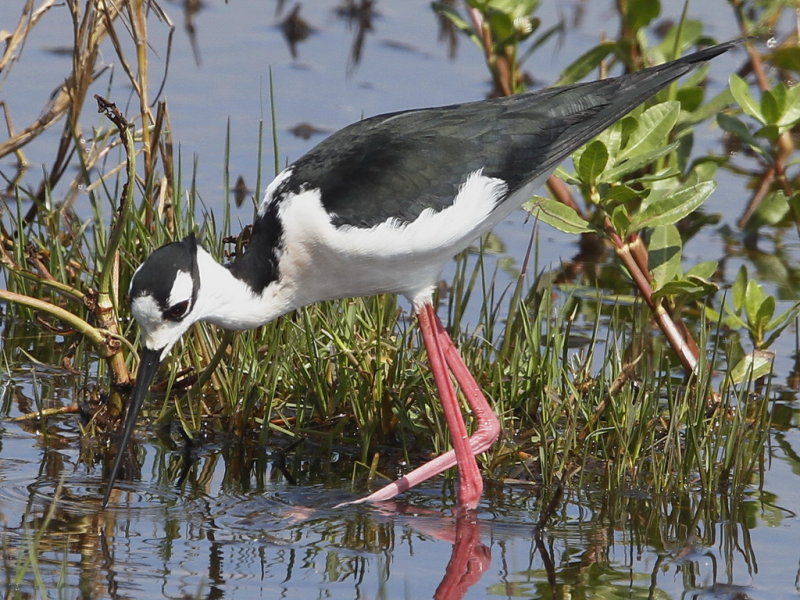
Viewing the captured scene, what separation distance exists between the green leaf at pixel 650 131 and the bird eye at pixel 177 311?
1728 mm

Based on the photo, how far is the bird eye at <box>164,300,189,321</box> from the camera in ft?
13.4

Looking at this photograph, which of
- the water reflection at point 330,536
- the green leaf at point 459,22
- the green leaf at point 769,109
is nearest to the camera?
the water reflection at point 330,536

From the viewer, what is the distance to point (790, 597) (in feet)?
12.9

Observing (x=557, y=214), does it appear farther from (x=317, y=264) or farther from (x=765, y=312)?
(x=317, y=264)

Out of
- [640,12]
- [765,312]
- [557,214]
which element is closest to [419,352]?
[557,214]

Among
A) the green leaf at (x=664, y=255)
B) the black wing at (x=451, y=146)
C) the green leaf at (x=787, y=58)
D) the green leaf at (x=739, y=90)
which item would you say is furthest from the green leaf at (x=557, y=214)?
the green leaf at (x=787, y=58)

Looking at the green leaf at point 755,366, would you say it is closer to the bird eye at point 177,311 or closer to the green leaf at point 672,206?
Answer: the green leaf at point 672,206

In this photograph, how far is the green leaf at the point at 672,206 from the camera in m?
4.94

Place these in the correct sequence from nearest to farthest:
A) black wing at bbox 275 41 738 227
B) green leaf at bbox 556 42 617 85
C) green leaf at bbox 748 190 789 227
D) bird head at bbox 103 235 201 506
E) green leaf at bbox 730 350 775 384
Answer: bird head at bbox 103 235 201 506 < black wing at bbox 275 41 738 227 < green leaf at bbox 730 350 775 384 < green leaf at bbox 556 42 617 85 < green leaf at bbox 748 190 789 227

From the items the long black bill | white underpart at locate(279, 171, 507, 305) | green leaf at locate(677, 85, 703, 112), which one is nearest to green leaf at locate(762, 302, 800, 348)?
green leaf at locate(677, 85, 703, 112)

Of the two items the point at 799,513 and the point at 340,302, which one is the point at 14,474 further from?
the point at 799,513

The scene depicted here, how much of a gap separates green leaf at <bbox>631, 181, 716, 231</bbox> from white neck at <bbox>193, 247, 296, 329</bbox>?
1.37m

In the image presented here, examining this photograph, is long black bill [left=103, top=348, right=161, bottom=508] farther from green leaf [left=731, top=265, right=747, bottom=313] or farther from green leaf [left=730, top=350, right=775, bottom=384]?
green leaf [left=731, top=265, right=747, bottom=313]

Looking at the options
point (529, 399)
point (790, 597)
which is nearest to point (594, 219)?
point (529, 399)
